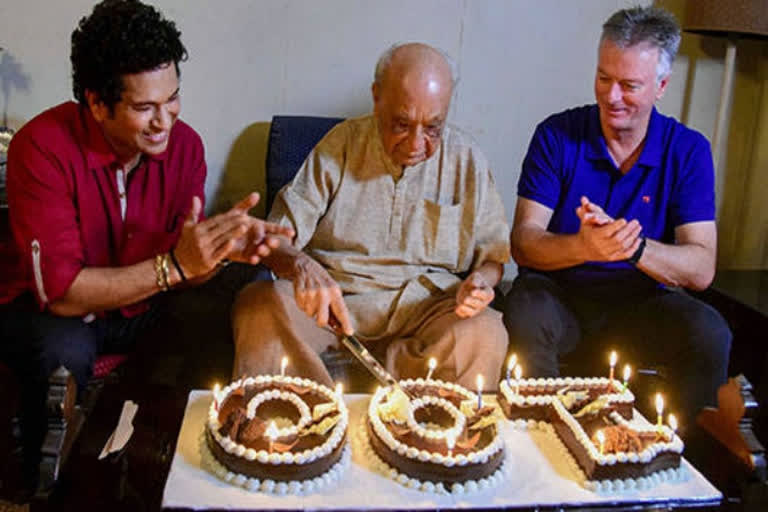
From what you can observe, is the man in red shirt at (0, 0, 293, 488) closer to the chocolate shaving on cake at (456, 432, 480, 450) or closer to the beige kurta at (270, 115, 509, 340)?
the beige kurta at (270, 115, 509, 340)

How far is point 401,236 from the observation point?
96.8 inches

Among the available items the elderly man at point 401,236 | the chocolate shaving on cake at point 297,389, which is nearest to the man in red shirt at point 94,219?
the elderly man at point 401,236

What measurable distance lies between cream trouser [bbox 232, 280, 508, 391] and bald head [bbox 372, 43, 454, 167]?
1.57ft

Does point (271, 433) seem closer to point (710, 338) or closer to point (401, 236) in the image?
point (401, 236)

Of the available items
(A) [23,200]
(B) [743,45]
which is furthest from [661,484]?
(B) [743,45]

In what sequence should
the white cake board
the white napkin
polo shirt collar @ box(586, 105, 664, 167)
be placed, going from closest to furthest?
the white cake board → the white napkin → polo shirt collar @ box(586, 105, 664, 167)

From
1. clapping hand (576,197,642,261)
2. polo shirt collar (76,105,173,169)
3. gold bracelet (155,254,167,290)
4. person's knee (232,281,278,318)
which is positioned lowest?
person's knee (232,281,278,318)

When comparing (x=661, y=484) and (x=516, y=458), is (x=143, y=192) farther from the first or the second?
(x=661, y=484)

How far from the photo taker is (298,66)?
10.4 ft

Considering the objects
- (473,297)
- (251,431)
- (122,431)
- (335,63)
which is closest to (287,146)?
(335,63)

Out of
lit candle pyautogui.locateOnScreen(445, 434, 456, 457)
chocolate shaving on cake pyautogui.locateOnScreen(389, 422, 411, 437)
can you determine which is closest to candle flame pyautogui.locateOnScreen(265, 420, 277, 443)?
chocolate shaving on cake pyautogui.locateOnScreen(389, 422, 411, 437)

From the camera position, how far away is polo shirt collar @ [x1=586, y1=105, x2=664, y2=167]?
261cm

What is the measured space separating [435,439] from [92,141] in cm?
125

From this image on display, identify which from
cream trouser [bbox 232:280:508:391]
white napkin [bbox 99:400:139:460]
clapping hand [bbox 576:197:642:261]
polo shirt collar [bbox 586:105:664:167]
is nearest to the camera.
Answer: white napkin [bbox 99:400:139:460]
